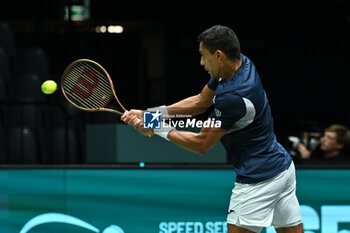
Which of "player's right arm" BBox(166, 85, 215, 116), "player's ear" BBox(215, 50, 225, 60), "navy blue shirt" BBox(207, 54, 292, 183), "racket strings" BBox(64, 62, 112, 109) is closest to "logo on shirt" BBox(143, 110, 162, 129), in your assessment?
"player's right arm" BBox(166, 85, 215, 116)

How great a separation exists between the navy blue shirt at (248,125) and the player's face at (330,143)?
3.76 ft

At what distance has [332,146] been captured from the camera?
211 inches

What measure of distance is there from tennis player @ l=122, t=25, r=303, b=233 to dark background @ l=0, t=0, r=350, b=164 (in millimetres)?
851

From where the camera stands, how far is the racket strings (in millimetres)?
4738

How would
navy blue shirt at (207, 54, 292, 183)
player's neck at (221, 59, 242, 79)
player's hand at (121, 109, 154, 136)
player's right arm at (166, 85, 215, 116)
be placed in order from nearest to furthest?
navy blue shirt at (207, 54, 292, 183) < player's neck at (221, 59, 242, 79) < player's hand at (121, 109, 154, 136) < player's right arm at (166, 85, 215, 116)

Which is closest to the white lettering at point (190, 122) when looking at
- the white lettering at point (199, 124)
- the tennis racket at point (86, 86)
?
the white lettering at point (199, 124)

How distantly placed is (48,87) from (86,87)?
0.57m

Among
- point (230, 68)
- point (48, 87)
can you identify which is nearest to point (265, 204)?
point (230, 68)

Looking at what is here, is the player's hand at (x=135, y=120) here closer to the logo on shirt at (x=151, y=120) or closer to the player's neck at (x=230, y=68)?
the logo on shirt at (x=151, y=120)

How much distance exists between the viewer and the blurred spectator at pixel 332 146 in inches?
208

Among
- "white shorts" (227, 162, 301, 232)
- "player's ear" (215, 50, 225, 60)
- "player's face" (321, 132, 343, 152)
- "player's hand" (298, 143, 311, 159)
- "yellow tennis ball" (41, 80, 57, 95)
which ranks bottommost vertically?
"white shorts" (227, 162, 301, 232)

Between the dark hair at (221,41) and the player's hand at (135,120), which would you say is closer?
the dark hair at (221,41)

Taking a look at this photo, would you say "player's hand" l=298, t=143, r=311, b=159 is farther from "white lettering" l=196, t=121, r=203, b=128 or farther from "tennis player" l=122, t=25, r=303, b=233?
"tennis player" l=122, t=25, r=303, b=233

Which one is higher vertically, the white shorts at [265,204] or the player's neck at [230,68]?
the player's neck at [230,68]
